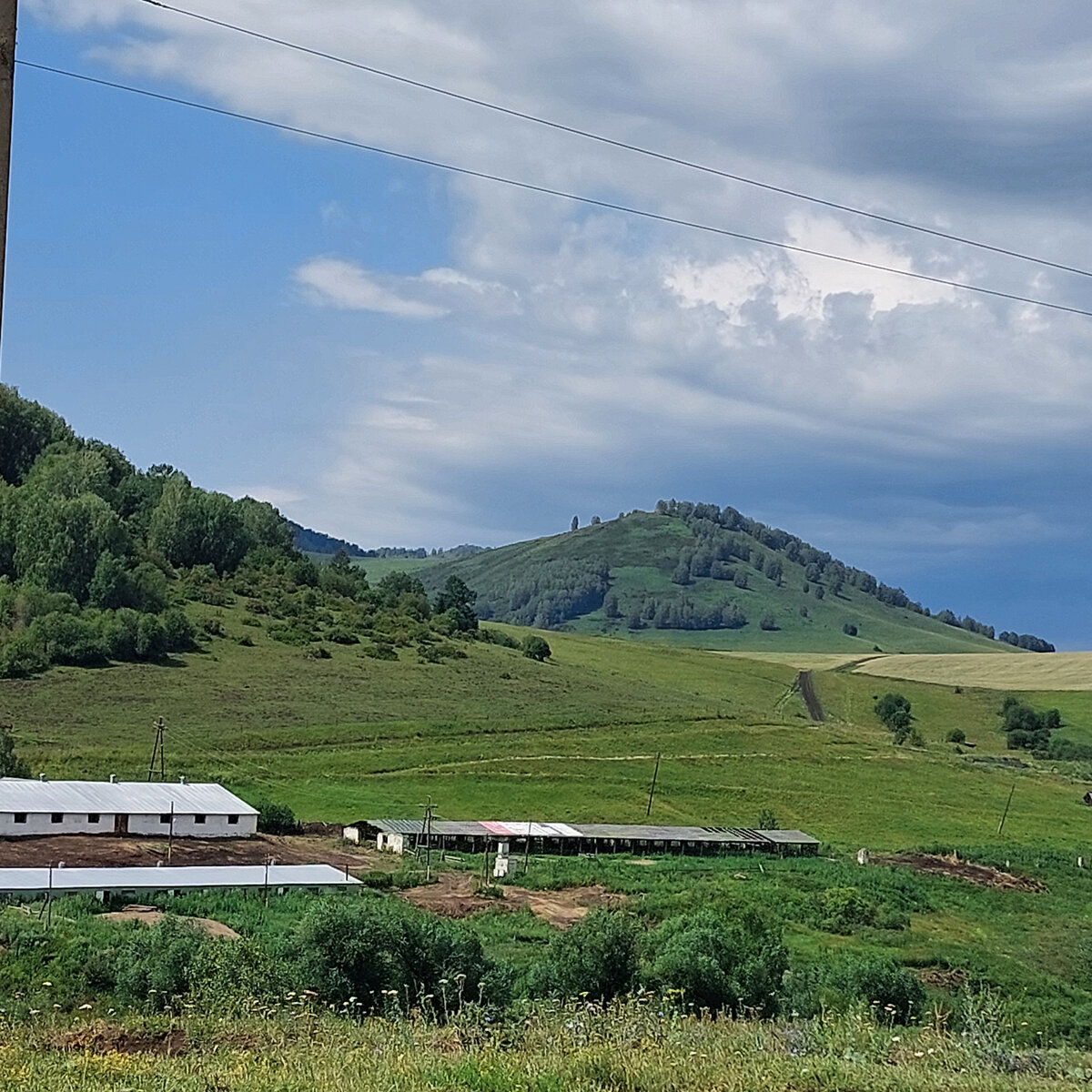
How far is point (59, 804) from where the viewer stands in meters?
44.3

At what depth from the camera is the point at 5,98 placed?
22.0 ft

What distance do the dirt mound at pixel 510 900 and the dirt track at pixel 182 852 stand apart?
3549 millimetres

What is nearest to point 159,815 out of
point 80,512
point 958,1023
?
point 958,1023

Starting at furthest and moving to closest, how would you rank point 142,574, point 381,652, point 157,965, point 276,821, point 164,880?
point 142,574 → point 381,652 → point 276,821 → point 164,880 → point 157,965

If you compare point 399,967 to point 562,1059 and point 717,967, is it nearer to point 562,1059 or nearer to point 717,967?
point 717,967

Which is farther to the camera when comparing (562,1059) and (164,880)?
(164,880)

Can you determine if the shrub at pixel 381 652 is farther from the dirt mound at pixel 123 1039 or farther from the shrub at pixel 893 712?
the dirt mound at pixel 123 1039

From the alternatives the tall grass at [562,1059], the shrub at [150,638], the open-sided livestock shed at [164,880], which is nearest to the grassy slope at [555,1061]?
the tall grass at [562,1059]

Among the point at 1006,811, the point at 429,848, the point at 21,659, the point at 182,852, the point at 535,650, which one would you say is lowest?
the point at 1006,811

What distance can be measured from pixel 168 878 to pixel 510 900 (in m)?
9.87

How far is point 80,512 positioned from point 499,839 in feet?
193

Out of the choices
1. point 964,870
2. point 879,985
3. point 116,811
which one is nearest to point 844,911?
point 964,870

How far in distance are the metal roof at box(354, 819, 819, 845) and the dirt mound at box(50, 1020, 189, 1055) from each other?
33.5 m

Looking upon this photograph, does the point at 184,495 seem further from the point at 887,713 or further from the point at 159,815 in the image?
the point at 159,815
